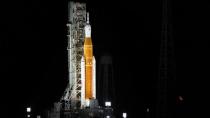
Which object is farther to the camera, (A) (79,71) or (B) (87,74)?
(A) (79,71)

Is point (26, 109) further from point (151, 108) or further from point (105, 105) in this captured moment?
point (151, 108)

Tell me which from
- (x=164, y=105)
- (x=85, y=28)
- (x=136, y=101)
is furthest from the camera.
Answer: (x=136, y=101)

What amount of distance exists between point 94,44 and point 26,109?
582cm

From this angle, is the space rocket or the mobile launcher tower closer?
the mobile launcher tower

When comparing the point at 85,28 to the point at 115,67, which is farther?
the point at 115,67

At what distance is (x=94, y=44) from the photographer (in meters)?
32.8

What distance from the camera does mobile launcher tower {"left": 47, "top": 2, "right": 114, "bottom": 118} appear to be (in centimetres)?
2969

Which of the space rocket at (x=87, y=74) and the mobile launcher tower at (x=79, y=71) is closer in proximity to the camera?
the mobile launcher tower at (x=79, y=71)

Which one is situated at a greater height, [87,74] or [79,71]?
[79,71]

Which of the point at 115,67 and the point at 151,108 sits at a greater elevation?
the point at 115,67

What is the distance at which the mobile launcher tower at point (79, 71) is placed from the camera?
29.7 m

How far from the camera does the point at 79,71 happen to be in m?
30.4

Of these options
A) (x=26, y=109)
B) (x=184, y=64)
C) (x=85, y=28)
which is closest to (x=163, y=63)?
(x=184, y=64)

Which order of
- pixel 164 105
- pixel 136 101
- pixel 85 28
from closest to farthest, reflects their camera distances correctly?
pixel 164 105
pixel 85 28
pixel 136 101
